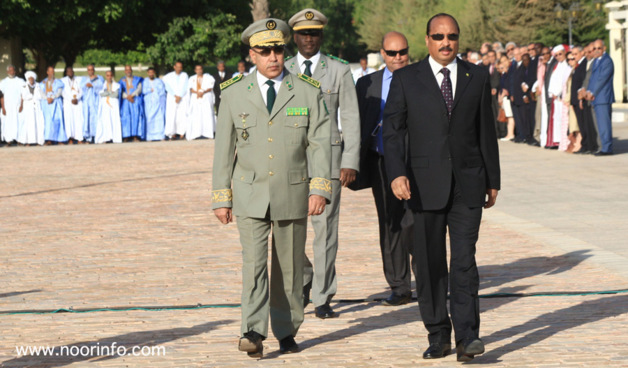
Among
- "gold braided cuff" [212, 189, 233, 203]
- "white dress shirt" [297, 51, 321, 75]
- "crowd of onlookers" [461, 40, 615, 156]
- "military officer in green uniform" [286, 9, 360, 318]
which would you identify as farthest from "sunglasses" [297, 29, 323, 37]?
"crowd of onlookers" [461, 40, 615, 156]

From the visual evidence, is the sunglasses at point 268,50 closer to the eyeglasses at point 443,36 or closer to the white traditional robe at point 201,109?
the eyeglasses at point 443,36

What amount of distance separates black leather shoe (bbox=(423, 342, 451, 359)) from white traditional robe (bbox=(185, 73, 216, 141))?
77.2 ft

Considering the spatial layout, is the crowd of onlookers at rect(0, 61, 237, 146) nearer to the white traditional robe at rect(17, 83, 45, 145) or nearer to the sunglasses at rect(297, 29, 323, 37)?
the white traditional robe at rect(17, 83, 45, 145)

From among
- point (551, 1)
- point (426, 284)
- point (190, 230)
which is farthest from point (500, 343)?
point (551, 1)

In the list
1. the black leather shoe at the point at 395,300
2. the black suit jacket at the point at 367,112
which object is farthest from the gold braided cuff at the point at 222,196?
the black leather shoe at the point at 395,300

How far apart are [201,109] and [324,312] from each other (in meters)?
22.2

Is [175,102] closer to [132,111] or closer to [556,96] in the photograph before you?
[132,111]

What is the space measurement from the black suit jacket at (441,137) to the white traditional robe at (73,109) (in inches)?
944

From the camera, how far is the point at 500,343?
672 centimetres

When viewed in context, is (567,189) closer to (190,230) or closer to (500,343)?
(190,230)

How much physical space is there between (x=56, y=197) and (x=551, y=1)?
152ft

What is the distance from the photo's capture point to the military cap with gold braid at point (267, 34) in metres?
6.45

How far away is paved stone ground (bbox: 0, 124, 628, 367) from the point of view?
6.61 metres

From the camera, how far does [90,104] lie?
97.4ft
